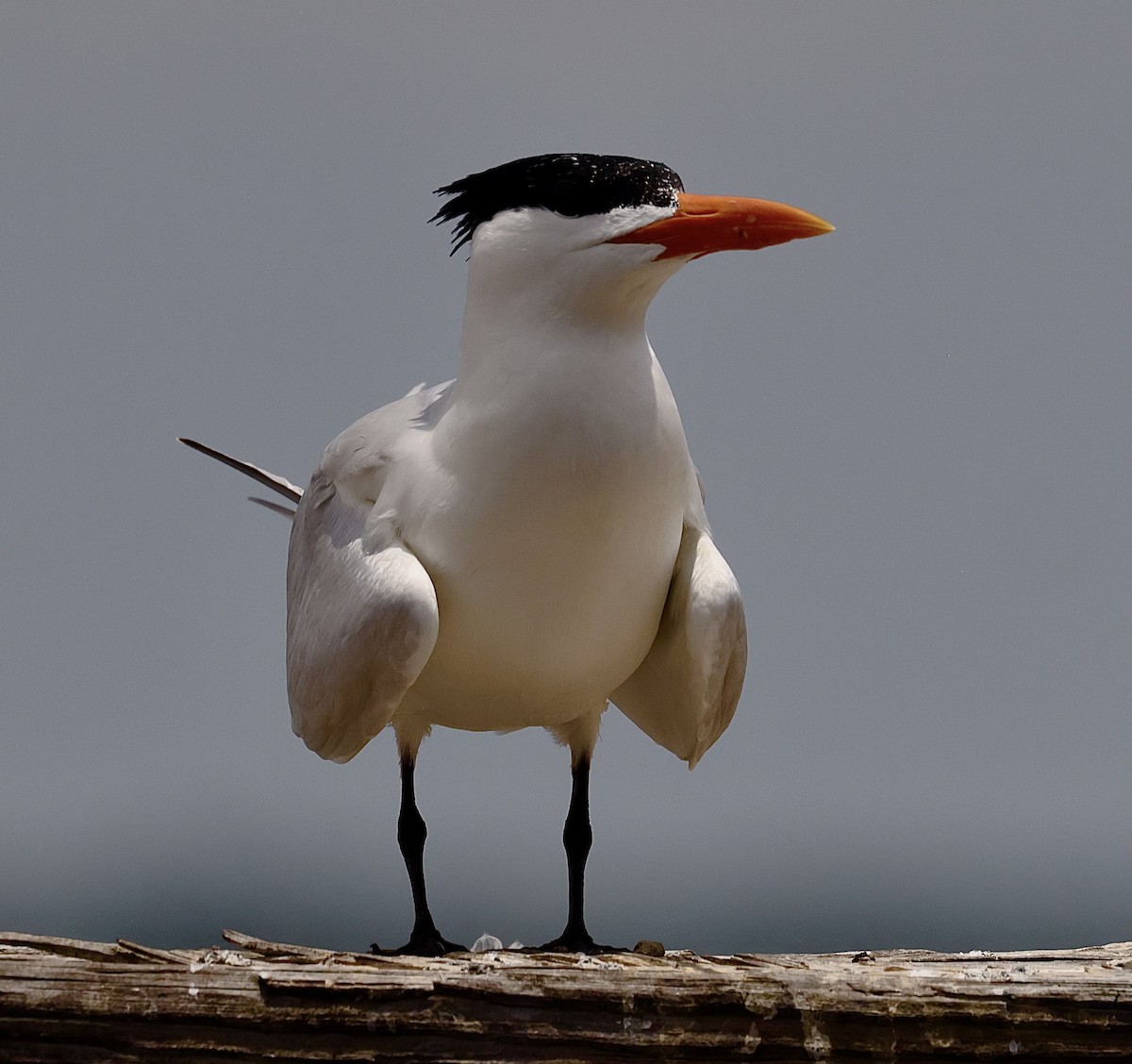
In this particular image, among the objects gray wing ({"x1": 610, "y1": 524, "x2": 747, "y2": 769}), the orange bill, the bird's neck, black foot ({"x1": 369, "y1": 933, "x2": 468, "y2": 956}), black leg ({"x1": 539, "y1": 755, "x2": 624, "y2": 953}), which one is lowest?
black foot ({"x1": 369, "y1": 933, "x2": 468, "y2": 956})

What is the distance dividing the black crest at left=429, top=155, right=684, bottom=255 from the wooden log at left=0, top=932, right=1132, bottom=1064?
196 cm

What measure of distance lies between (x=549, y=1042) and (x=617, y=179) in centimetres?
219

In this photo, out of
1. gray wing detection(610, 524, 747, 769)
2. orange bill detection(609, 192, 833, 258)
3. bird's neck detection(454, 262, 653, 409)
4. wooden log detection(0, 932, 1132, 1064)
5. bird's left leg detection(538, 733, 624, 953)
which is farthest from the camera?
bird's left leg detection(538, 733, 624, 953)

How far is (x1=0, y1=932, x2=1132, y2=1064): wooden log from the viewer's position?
335cm

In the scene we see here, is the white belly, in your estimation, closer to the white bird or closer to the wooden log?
the white bird

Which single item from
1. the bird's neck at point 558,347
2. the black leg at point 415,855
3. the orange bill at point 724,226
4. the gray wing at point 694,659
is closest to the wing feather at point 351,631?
the black leg at point 415,855

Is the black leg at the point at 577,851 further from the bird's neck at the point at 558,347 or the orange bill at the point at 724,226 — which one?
the orange bill at the point at 724,226

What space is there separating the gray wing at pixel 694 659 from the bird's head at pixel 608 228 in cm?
77

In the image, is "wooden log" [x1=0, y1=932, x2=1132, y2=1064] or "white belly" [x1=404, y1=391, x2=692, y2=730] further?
"white belly" [x1=404, y1=391, x2=692, y2=730]

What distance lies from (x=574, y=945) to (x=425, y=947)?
44cm

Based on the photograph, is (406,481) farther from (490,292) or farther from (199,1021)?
(199,1021)

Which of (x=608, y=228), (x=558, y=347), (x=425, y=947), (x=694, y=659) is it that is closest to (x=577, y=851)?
(x=425, y=947)

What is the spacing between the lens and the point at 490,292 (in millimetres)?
4270

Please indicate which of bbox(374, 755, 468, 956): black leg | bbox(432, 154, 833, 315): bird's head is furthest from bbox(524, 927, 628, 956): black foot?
bbox(432, 154, 833, 315): bird's head
